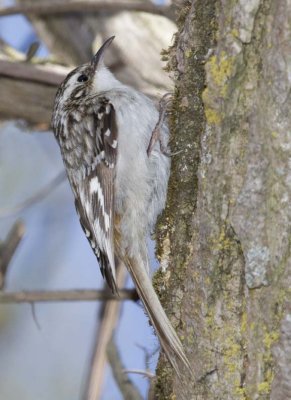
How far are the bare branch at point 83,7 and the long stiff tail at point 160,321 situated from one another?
1521mm

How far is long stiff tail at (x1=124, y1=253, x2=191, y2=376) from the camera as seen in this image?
1.81 m

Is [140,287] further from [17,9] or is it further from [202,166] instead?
[17,9]

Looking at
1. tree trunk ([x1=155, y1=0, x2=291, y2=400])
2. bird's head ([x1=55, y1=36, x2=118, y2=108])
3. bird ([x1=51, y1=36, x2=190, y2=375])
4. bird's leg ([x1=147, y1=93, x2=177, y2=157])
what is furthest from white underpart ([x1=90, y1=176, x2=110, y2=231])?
tree trunk ([x1=155, y1=0, x2=291, y2=400])

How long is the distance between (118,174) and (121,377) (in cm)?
72

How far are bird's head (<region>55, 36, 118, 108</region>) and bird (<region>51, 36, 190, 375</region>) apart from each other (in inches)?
4.3

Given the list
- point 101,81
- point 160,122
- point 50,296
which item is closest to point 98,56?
point 101,81

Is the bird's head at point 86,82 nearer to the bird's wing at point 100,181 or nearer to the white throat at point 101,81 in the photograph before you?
the white throat at point 101,81

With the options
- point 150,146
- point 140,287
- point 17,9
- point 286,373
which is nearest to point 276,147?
point 286,373

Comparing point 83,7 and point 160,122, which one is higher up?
point 83,7

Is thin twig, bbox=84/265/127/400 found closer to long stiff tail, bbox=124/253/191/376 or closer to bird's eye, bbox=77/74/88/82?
long stiff tail, bbox=124/253/191/376

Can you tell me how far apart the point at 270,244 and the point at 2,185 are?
3.40m

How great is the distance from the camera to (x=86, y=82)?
3.08m

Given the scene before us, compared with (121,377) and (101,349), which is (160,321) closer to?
(121,377)

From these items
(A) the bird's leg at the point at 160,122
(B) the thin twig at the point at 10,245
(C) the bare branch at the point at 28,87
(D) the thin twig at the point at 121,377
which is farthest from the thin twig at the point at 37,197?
(A) the bird's leg at the point at 160,122
